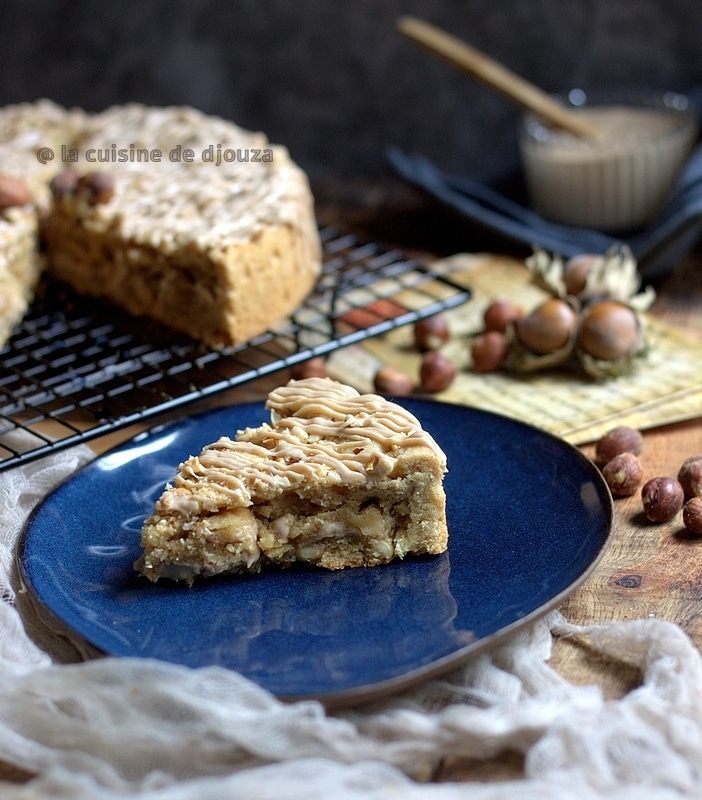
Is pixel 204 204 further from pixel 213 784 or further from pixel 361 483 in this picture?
pixel 213 784

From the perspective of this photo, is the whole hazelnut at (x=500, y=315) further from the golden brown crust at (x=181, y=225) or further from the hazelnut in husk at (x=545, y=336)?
the golden brown crust at (x=181, y=225)

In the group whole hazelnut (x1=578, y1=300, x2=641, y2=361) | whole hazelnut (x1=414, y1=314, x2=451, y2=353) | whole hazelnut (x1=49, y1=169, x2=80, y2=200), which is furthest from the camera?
whole hazelnut (x1=49, y1=169, x2=80, y2=200)

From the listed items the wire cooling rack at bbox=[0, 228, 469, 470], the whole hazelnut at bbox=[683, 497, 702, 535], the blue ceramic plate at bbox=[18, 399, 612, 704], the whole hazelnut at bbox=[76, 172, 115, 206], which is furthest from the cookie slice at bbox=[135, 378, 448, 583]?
the whole hazelnut at bbox=[76, 172, 115, 206]

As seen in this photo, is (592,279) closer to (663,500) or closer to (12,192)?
(663,500)

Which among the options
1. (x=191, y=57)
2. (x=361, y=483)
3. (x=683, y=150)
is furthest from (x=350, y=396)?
(x=191, y=57)

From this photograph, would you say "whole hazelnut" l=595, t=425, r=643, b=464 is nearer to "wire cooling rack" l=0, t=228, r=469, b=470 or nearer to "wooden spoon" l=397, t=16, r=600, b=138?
"wire cooling rack" l=0, t=228, r=469, b=470

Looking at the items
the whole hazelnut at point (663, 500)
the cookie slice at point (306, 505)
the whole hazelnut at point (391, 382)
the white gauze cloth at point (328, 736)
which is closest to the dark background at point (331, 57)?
the whole hazelnut at point (391, 382)
